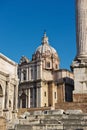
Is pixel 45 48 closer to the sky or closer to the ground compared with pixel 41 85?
closer to the sky

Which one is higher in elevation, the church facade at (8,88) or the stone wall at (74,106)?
the church facade at (8,88)

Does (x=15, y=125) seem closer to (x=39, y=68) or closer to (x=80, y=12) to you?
(x=80, y=12)

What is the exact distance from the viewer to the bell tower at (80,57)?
24.7 metres

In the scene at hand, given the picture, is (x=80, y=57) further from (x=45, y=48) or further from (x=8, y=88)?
(x=45, y=48)

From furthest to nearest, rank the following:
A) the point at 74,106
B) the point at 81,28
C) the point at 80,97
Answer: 1. the point at 81,28
2. the point at 80,97
3. the point at 74,106

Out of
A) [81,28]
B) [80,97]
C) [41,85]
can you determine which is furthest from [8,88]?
[41,85]

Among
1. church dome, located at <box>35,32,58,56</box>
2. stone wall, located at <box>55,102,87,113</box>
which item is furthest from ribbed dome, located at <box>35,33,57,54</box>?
stone wall, located at <box>55,102,87,113</box>

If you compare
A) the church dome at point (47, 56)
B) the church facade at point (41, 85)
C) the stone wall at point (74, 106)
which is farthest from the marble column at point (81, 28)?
the church dome at point (47, 56)

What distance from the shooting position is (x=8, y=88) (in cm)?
3772

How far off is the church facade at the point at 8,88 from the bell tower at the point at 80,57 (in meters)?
12.6

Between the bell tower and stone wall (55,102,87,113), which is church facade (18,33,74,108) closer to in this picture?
the bell tower

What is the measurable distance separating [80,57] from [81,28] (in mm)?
2784

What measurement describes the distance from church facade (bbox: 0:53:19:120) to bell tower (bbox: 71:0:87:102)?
12639mm

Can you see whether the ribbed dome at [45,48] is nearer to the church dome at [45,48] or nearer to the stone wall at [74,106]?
the church dome at [45,48]
